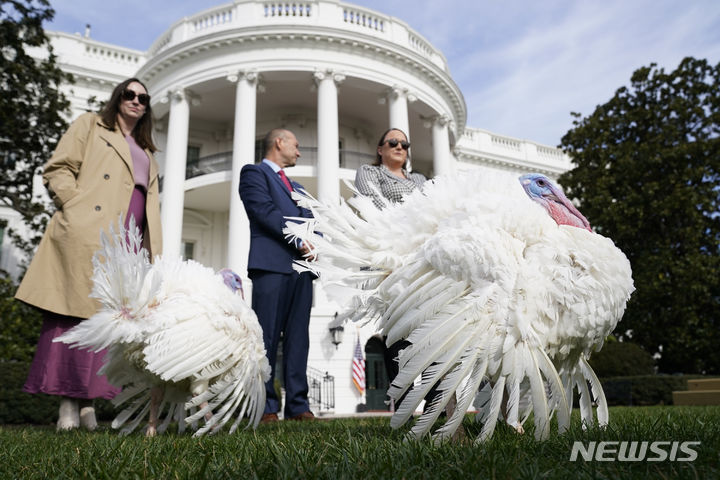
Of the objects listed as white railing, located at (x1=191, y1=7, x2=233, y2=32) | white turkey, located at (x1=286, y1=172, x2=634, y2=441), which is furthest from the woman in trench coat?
white railing, located at (x1=191, y1=7, x2=233, y2=32)

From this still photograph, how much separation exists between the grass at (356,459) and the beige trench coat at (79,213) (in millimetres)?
1727

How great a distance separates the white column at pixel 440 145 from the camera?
25391 mm

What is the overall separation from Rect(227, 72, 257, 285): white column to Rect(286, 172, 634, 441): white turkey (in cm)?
1750

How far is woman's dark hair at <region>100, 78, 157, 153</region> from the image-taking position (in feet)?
15.8

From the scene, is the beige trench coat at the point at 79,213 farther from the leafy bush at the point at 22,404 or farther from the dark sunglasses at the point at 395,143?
the leafy bush at the point at 22,404

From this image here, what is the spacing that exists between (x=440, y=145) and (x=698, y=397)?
19092 millimetres

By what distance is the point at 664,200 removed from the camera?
16.3 metres

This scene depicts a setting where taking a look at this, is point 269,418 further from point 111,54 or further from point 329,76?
point 111,54

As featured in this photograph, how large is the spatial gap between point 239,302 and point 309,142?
23349 mm

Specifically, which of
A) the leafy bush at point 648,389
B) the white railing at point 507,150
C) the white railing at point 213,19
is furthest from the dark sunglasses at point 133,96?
the white railing at point 507,150

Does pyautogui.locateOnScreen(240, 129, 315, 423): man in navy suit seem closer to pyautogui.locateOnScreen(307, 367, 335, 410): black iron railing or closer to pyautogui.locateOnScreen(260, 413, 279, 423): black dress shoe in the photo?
pyautogui.locateOnScreen(260, 413, 279, 423): black dress shoe

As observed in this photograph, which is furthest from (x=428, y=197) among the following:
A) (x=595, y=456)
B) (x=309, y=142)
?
(x=309, y=142)

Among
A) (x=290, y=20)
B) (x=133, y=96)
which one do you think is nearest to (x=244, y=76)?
(x=290, y=20)

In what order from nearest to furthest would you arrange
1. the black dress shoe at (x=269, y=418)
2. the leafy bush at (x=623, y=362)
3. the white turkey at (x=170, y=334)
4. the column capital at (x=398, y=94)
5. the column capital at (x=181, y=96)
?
the white turkey at (x=170, y=334), the black dress shoe at (x=269, y=418), the leafy bush at (x=623, y=362), the column capital at (x=181, y=96), the column capital at (x=398, y=94)
